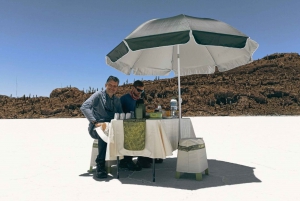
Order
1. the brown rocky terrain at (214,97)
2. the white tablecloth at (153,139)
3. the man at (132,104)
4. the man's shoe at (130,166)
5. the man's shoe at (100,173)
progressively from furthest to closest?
1. the brown rocky terrain at (214,97)
2. the man at (132,104)
3. the man's shoe at (130,166)
4. the man's shoe at (100,173)
5. the white tablecloth at (153,139)

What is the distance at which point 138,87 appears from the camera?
516 cm

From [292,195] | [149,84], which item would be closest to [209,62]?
[292,195]

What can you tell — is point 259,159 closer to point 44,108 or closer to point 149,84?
point 44,108

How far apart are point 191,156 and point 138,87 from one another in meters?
1.65

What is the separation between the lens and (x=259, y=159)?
598 centimetres

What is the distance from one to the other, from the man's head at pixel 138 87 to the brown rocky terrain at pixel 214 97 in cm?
4106

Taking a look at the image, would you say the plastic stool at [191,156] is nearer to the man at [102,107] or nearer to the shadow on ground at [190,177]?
the shadow on ground at [190,177]

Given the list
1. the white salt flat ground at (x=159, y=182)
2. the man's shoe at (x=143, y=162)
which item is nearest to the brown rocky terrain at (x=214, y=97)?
the white salt flat ground at (x=159, y=182)

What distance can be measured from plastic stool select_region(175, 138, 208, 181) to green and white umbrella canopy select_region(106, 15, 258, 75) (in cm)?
150

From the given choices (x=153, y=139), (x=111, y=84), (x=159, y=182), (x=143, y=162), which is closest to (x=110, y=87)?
(x=111, y=84)

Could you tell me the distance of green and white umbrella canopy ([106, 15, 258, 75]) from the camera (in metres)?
4.03

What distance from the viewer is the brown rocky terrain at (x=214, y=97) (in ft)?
167

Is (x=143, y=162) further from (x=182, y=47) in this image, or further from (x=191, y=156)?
(x=182, y=47)

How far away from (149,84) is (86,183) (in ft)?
203
